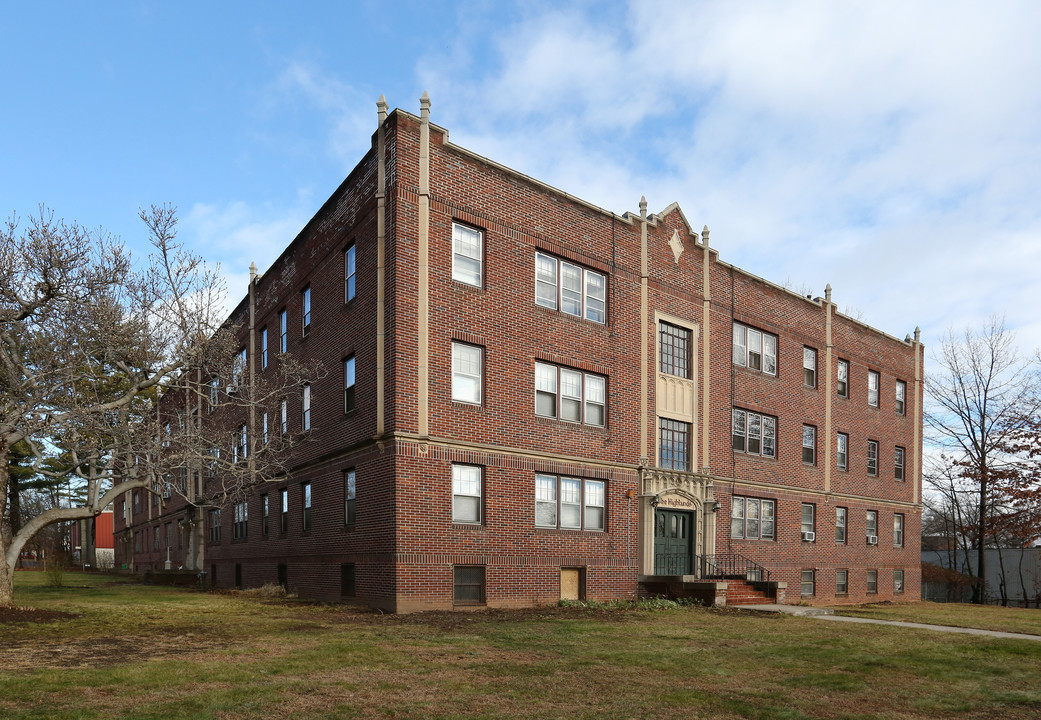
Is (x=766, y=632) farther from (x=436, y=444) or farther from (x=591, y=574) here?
(x=436, y=444)

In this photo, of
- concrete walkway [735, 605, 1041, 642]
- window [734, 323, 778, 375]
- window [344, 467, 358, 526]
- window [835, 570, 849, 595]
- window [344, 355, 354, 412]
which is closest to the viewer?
concrete walkway [735, 605, 1041, 642]

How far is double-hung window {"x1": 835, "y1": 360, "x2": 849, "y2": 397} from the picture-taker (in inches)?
1332

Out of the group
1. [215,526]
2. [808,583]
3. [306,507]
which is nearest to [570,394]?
[306,507]

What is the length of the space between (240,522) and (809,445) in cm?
2162

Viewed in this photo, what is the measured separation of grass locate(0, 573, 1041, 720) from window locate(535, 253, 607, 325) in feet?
29.0

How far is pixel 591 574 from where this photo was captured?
74.7ft

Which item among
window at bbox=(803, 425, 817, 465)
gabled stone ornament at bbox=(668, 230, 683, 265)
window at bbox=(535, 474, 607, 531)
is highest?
gabled stone ornament at bbox=(668, 230, 683, 265)

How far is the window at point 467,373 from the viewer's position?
20.9m

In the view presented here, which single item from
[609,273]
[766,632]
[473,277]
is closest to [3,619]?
[473,277]

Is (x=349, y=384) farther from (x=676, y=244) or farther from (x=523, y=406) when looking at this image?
(x=676, y=244)

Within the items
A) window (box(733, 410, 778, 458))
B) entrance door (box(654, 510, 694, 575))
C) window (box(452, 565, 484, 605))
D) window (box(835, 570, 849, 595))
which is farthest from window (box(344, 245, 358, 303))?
window (box(835, 570, 849, 595))

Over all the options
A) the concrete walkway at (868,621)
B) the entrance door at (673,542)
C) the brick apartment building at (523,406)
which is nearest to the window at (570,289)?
the brick apartment building at (523,406)

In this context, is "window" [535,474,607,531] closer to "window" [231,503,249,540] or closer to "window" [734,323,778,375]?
"window" [734,323,778,375]

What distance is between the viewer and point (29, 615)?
16844 millimetres
